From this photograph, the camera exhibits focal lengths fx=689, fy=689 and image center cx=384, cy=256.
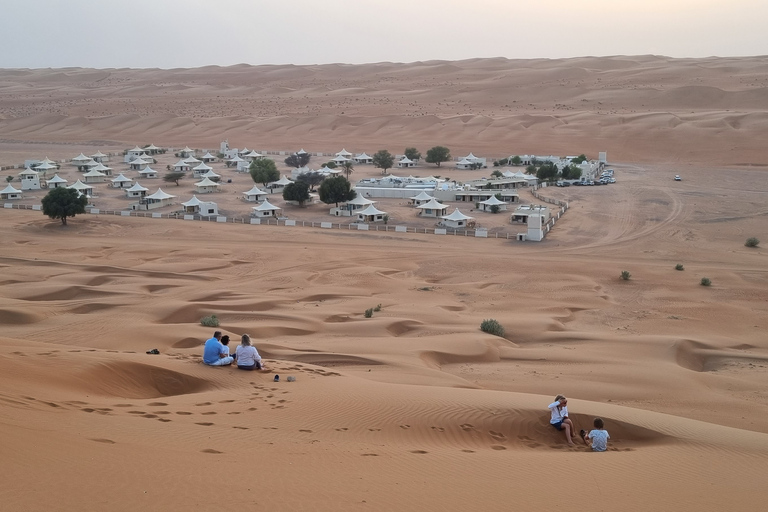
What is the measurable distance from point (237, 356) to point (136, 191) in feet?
149

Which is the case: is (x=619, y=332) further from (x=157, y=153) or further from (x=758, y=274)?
(x=157, y=153)

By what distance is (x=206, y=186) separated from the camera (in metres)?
57.7

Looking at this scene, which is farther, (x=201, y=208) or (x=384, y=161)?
(x=384, y=161)

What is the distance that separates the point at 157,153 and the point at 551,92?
71.7 metres

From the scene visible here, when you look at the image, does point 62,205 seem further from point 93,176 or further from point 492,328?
point 492,328

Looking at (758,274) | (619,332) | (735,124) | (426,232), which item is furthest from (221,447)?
(735,124)

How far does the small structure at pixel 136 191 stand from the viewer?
2136 inches

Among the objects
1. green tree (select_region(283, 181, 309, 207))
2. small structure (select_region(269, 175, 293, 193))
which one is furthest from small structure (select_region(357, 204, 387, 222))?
small structure (select_region(269, 175, 293, 193))

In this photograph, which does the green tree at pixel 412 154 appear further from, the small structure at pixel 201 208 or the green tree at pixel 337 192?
the small structure at pixel 201 208

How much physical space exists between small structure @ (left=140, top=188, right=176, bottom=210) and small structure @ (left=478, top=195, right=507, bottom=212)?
23.4 metres

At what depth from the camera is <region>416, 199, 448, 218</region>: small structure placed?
155ft

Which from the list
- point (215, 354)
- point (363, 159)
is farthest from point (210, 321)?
point (363, 159)

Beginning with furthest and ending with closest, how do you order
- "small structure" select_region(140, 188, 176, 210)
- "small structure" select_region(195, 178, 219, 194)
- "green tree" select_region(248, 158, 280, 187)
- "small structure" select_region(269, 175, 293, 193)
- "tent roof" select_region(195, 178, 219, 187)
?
"green tree" select_region(248, 158, 280, 187)
"small structure" select_region(269, 175, 293, 193)
"small structure" select_region(195, 178, 219, 194)
"tent roof" select_region(195, 178, 219, 187)
"small structure" select_region(140, 188, 176, 210)

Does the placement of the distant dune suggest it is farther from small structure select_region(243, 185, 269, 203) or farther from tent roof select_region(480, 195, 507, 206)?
small structure select_region(243, 185, 269, 203)
